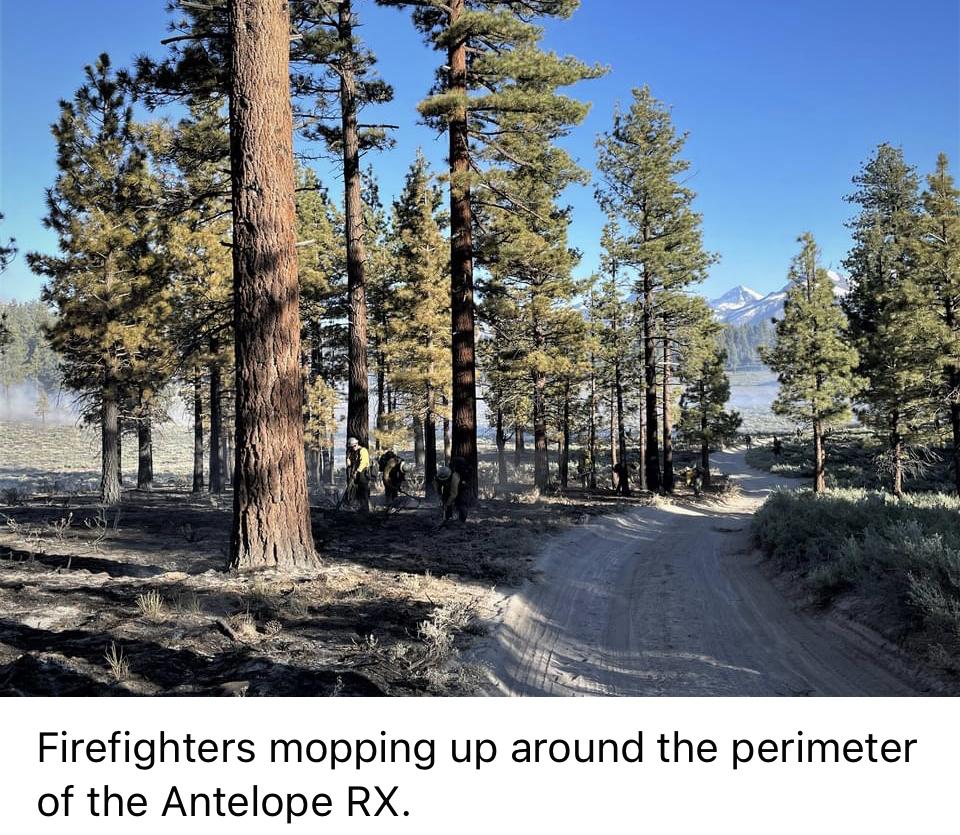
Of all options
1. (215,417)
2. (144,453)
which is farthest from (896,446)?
(144,453)

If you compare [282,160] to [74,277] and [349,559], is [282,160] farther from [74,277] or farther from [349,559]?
[74,277]

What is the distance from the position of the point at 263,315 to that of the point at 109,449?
14.2m

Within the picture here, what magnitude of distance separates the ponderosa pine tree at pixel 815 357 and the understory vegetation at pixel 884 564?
1963 centimetres

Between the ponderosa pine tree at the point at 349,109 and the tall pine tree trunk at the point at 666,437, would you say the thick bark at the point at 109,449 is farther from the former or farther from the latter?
the tall pine tree trunk at the point at 666,437

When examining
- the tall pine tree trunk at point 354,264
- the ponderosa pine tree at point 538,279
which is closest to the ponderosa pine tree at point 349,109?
the tall pine tree trunk at point 354,264

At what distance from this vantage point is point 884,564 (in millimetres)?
6723

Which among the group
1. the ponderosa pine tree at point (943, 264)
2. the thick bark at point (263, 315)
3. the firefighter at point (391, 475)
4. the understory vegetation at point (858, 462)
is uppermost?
the ponderosa pine tree at point (943, 264)

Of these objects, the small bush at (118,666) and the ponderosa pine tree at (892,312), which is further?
the ponderosa pine tree at (892,312)

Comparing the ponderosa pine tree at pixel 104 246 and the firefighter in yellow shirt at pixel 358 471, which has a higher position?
the ponderosa pine tree at pixel 104 246

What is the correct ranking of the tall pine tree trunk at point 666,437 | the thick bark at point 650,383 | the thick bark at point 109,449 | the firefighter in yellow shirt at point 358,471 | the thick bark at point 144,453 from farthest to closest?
the tall pine tree trunk at point 666,437
the thick bark at point 650,383
the thick bark at point 144,453
the thick bark at point 109,449
the firefighter in yellow shirt at point 358,471

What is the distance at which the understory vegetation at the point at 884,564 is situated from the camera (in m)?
5.16

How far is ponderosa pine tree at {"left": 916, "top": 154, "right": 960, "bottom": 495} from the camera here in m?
22.4

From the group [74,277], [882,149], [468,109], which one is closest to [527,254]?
[468,109]

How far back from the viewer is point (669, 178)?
27516 mm
